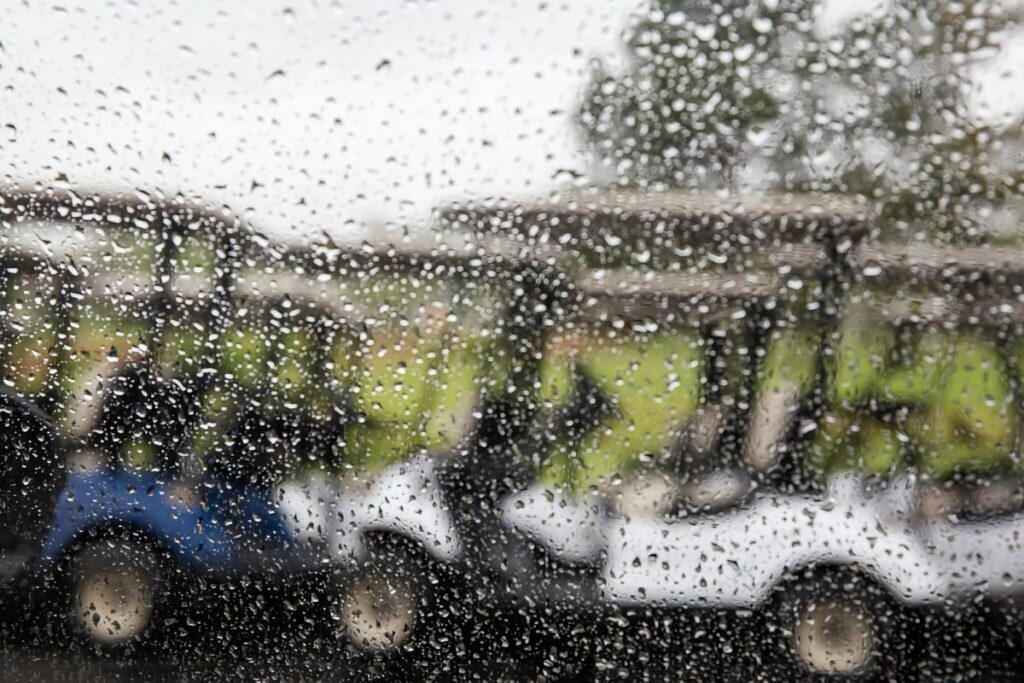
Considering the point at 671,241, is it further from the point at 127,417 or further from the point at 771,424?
the point at 127,417

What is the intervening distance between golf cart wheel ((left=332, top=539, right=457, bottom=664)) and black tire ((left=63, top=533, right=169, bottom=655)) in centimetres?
Result: 21

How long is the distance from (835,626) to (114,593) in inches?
29.5

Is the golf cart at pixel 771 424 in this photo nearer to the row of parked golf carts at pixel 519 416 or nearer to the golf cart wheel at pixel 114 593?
the row of parked golf carts at pixel 519 416

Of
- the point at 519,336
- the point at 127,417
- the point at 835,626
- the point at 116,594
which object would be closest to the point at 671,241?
the point at 519,336

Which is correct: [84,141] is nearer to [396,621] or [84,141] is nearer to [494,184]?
[494,184]

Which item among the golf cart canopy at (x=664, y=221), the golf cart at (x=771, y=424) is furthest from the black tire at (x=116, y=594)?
the golf cart canopy at (x=664, y=221)

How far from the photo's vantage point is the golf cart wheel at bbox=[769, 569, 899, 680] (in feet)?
2.48

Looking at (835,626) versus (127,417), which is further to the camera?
(127,417)

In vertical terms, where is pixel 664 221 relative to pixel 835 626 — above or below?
above

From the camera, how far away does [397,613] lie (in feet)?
2.83

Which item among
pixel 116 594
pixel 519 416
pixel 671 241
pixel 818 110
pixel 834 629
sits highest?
pixel 818 110

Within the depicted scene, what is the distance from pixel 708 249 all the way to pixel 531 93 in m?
0.22

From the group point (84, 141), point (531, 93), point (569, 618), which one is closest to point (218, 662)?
point (569, 618)

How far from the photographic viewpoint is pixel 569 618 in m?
0.82
